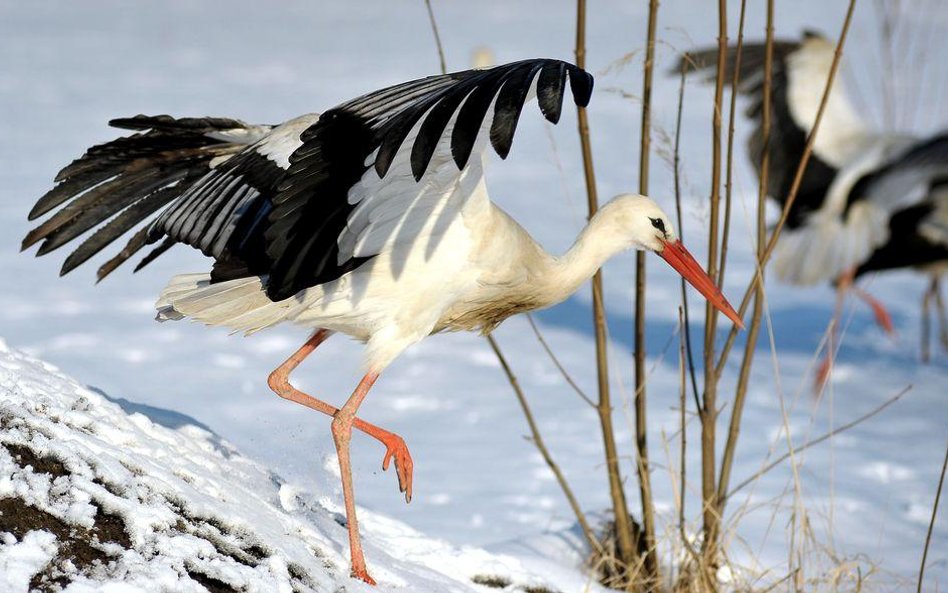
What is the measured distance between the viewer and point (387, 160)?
7.82ft

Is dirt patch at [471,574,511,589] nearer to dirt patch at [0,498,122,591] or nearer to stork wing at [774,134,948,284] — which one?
dirt patch at [0,498,122,591]

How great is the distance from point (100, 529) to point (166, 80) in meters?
9.16

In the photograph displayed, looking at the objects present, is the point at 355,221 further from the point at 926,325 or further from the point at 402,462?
the point at 926,325

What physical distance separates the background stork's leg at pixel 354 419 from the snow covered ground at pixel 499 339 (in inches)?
11.3

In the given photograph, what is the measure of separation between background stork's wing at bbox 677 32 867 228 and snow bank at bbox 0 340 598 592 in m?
4.46

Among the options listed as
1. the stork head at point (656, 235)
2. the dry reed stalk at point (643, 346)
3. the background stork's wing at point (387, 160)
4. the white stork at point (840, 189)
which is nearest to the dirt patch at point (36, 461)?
the background stork's wing at point (387, 160)

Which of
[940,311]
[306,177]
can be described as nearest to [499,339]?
[940,311]

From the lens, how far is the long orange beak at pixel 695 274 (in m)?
3.45

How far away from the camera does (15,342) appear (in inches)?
251

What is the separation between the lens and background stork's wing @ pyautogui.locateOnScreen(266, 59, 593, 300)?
2.34 m

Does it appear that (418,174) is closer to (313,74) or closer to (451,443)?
(451,443)

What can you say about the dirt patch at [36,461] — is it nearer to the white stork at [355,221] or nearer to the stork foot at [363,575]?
the white stork at [355,221]

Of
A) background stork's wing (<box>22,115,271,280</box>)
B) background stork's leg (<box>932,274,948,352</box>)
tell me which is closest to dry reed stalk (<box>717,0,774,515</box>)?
background stork's wing (<box>22,115,271,280</box>)

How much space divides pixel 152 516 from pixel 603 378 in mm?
1488
